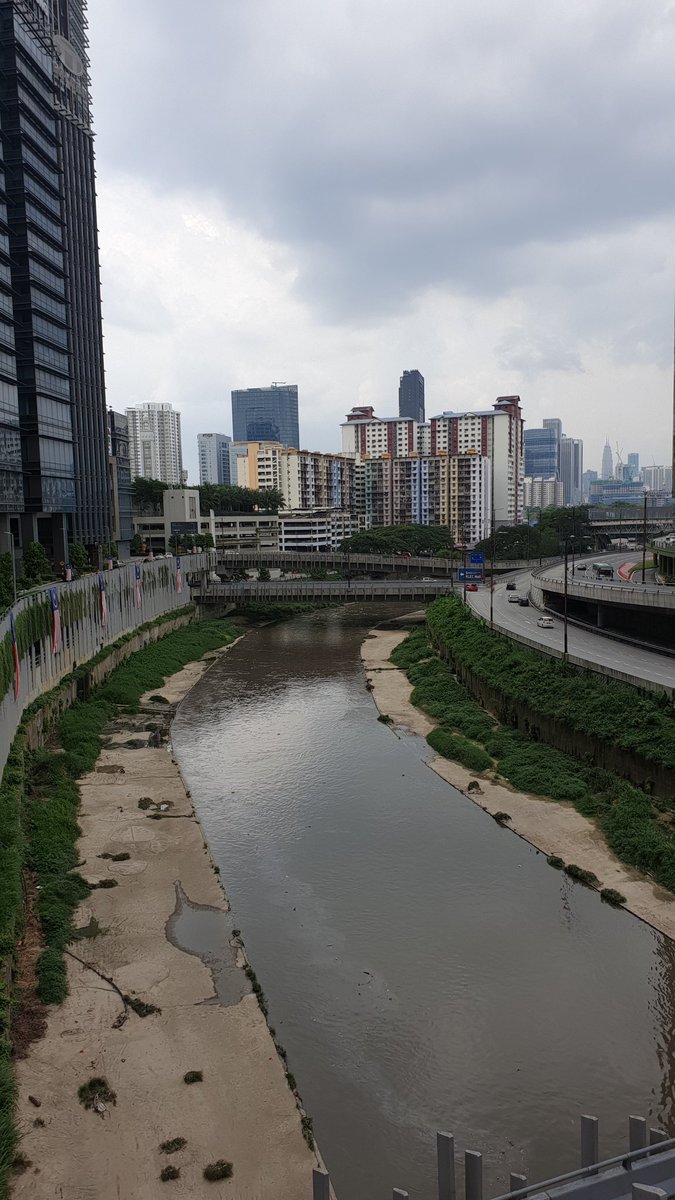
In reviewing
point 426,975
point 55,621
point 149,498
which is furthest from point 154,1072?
point 149,498

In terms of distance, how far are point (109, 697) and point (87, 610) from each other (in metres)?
8.33

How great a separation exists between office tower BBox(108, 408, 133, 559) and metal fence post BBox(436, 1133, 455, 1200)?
11749 cm

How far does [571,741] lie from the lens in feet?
150

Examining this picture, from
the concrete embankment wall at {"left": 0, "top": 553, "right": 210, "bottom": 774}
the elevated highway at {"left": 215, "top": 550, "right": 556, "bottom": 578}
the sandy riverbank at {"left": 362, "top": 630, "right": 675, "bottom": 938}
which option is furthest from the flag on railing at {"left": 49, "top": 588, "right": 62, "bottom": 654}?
the elevated highway at {"left": 215, "top": 550, "right": 556, "bottom": 578}

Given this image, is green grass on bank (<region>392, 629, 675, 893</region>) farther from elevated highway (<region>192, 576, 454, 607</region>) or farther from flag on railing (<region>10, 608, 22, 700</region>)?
elevated highway (<region>192, 576, 454, 607</region>)

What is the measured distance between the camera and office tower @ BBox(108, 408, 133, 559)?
12812cm

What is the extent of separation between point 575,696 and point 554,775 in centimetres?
626

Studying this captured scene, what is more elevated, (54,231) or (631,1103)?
(54,231)

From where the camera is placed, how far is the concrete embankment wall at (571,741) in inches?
1511

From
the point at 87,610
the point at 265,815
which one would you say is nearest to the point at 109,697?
the point at 87,610

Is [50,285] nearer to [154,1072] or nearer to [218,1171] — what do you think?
[154,1072]

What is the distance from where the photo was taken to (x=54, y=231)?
336 feet

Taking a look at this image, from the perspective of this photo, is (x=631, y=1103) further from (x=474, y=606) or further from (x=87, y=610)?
(x=474, y=606)

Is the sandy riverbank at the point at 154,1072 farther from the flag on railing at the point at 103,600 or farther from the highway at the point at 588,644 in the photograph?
the flag on railing at the point at 103,600
